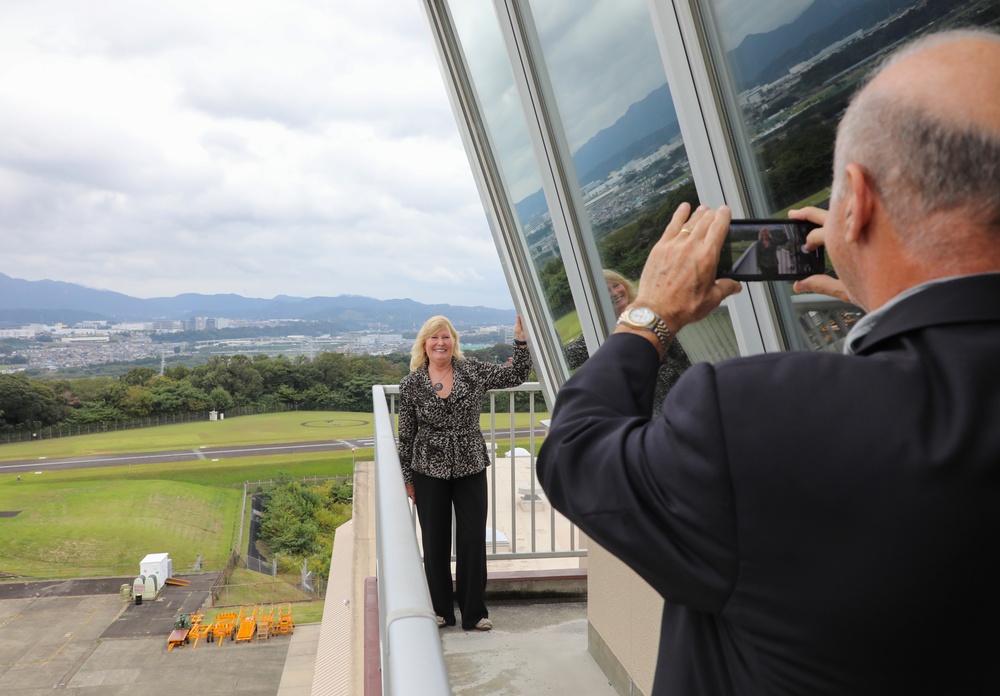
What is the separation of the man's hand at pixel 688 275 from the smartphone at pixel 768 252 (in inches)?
0.8

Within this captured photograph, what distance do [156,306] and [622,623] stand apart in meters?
113

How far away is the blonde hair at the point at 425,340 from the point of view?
4.62 metres

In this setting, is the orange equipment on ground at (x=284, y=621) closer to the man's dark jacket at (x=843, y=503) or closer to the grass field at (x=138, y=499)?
the grass field at (x=138, y=499)

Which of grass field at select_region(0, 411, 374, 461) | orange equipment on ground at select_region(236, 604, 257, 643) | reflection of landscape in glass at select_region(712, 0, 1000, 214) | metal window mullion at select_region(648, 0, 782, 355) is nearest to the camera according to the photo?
reflection of landscape in glass at select_region(712, 0, 1000, 214)

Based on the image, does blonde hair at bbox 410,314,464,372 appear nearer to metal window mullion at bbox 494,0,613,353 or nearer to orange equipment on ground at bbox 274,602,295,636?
metal window mullion at bbox 494,0,613,353

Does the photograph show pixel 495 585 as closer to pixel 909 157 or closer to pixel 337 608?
pixel 909 157

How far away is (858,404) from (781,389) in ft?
0.23

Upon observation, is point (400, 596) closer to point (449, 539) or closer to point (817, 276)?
point (817, 276)

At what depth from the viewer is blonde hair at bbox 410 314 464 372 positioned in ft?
15.1

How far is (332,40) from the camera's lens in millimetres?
148625

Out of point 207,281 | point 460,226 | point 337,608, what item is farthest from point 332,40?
point 337,608

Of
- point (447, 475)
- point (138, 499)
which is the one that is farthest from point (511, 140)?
point (138, 499)

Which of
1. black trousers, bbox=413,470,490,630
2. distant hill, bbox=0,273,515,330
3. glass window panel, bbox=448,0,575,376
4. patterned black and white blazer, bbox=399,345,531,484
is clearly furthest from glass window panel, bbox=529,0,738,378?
distant hill, bbox=0,273,515,330

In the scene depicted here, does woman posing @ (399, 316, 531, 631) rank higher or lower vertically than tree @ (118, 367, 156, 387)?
lower
